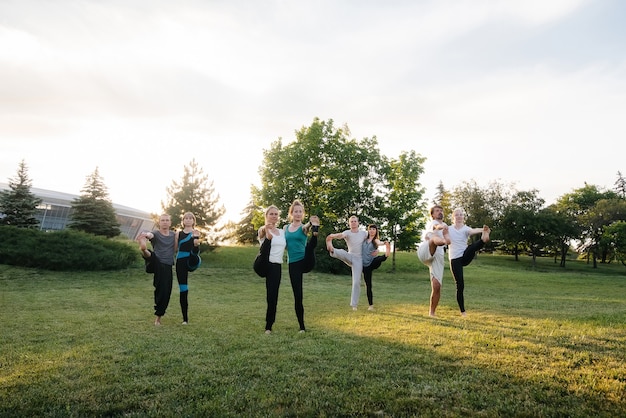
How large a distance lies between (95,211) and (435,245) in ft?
125

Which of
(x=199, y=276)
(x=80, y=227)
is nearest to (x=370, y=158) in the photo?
(x=199, y=276)

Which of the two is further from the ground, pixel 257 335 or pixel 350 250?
pixel 350 250

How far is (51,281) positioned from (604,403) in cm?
2411

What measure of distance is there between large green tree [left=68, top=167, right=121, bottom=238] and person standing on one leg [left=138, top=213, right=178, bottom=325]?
107ft

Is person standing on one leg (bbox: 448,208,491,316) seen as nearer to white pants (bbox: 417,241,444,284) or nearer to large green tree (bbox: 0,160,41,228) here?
white pants (bbox: 417,241,444,284)

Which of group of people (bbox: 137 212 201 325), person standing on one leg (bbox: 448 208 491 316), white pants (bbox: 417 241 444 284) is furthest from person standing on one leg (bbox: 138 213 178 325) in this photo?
person standing on one leg (bbox: 448 208 491 316)

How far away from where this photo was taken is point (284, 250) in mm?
8617

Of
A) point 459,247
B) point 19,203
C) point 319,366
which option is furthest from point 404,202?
point 19,203

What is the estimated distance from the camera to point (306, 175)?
34.5 meters

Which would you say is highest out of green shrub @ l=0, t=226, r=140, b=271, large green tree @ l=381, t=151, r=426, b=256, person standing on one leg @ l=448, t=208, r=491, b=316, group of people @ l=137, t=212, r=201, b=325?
large green tree @ l=381, t=151, r=426, b=256

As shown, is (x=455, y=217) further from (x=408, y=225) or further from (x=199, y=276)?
(x=408, y=225)

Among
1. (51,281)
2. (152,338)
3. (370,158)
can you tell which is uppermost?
(370,158)

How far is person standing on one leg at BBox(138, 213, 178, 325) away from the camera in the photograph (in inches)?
375

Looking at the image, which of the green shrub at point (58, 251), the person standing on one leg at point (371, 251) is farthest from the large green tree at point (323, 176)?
the person standing on one leg at point (371, 251)
